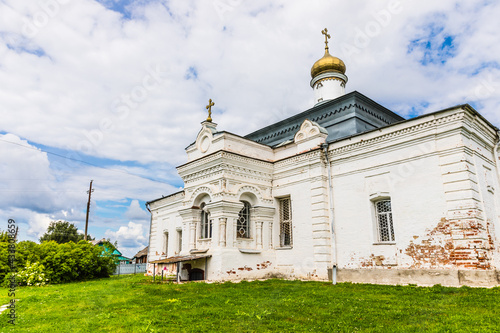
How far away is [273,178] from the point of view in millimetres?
Answer: 15555

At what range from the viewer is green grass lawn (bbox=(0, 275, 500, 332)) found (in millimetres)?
5988

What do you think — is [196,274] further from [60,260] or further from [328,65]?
[328,65]

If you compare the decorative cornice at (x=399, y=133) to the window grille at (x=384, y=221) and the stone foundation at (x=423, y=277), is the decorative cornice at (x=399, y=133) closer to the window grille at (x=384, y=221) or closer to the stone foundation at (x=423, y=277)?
the window grille at (x=384, y=221)

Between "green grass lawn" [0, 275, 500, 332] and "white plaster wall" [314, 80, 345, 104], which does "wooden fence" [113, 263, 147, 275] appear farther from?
"white plaster wall" [314, 80, 345, 104]

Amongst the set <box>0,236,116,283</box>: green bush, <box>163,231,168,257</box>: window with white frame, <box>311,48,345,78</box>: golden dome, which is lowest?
<box>0,236,116,283</box>: green bush

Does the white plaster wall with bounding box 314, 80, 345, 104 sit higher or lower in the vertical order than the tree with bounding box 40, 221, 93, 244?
higher

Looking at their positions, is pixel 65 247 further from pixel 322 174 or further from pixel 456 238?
pixel 456 238

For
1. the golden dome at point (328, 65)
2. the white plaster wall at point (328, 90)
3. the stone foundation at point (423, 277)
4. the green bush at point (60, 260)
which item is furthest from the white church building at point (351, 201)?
the green bush at point (60, 260)

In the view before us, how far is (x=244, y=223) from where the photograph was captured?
1484 cm

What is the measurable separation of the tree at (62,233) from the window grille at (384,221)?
43408 mm

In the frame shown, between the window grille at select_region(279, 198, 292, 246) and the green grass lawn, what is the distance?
4602mm

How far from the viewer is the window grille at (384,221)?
1171 cm

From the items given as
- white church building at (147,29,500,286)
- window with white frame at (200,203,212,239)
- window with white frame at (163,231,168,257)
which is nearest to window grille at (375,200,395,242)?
white church building at (147,29,500,286)

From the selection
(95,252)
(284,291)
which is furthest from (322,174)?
(95,252)
